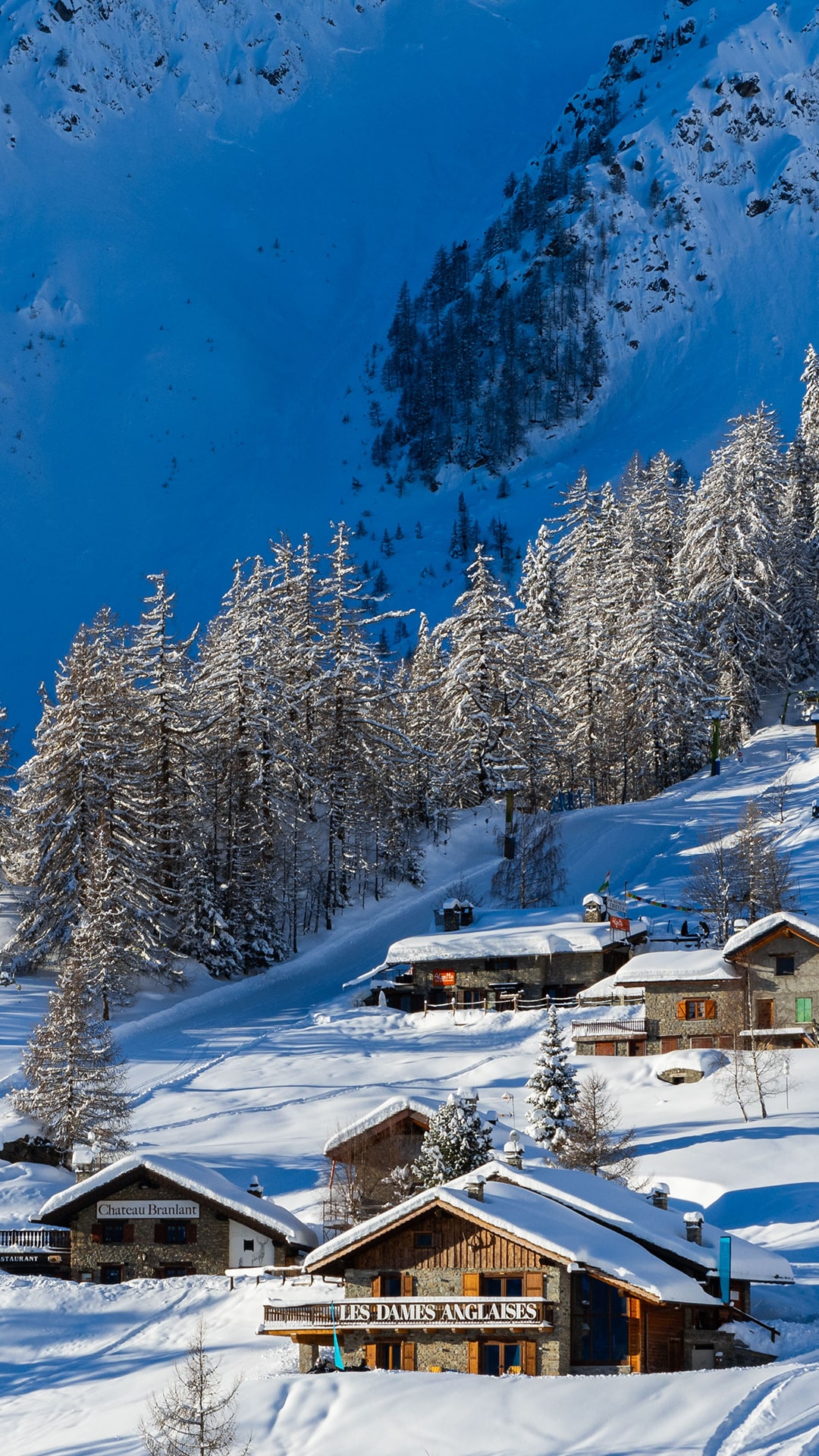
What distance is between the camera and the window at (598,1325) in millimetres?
34875

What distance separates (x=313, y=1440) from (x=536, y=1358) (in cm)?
516

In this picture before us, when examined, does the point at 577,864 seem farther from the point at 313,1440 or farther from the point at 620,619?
the point at 313,1440

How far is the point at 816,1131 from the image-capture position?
167 feet

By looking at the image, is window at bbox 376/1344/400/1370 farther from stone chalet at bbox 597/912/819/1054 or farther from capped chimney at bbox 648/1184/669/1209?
stone chalet at bbox 597/912/819/1054

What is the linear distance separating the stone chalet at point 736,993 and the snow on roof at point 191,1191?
63.5ft

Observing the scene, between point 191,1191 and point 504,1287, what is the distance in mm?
13380

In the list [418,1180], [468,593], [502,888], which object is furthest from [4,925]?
[418,1180]

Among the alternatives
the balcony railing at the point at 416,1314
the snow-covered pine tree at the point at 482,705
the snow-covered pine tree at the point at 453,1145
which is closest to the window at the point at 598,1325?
the balcony railing at the point at 416,1314

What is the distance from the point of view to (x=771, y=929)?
61.7 m

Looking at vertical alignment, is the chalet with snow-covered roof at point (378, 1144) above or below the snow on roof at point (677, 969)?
below

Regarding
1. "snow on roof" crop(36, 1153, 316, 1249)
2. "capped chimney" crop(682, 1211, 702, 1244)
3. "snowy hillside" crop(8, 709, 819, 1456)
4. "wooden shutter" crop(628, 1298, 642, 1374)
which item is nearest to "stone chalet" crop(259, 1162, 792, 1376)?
"wooden shutter" crop(628, 1298, 642, 1374)

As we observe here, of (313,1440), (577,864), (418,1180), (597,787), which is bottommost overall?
(313,1440)

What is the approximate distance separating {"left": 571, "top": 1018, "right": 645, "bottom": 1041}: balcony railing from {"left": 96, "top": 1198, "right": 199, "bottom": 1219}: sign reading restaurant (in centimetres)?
1974

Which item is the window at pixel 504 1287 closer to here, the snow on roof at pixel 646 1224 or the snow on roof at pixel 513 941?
the snow on roof at pixel 646 1224
